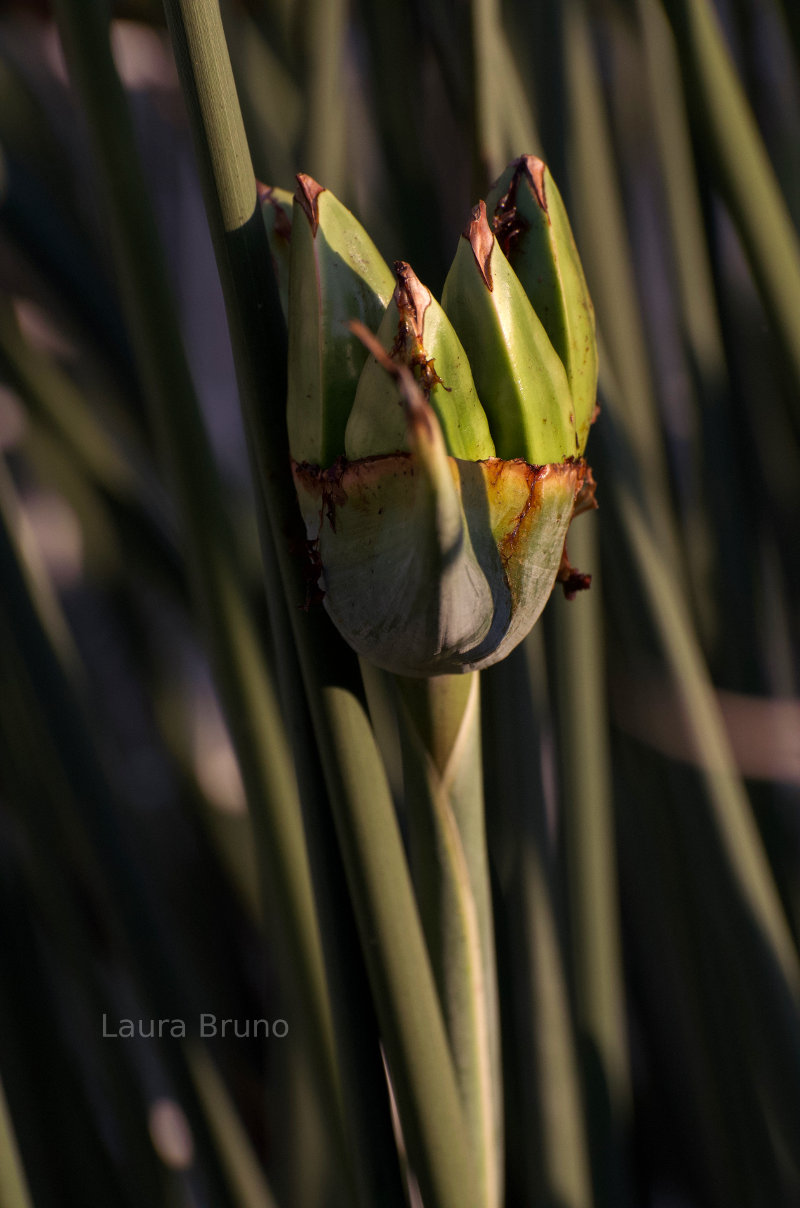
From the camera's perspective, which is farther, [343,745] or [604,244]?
[604,244]

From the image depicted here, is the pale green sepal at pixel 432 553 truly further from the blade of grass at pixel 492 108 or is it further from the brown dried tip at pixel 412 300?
the blade of grass at pixel 492 108

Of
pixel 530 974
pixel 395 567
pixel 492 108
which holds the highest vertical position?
pixel 492 108

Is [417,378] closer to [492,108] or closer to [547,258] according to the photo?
[547,258]

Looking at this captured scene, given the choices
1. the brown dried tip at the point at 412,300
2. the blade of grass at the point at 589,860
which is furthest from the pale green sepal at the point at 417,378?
the blade of grass at the point at 589,860

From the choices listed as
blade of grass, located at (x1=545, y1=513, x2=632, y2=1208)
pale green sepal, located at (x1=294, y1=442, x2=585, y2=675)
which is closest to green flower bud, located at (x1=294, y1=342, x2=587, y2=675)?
A: pale green sepal, located at (x1=294, y1=442, x2=585, y2=675)

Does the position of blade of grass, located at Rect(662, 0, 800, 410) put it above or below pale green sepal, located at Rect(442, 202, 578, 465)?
above

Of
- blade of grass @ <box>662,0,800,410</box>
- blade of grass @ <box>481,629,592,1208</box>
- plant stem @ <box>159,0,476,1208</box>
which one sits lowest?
blade of grass @ <box>481,629,592,1208</box>

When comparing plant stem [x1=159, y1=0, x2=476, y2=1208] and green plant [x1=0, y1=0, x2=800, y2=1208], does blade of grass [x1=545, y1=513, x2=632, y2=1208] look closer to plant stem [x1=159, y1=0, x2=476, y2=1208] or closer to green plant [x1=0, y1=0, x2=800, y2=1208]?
green plant [x1=0, y1=0, x2=800, y2=1208]

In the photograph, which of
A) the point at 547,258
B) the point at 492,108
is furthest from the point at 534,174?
the point at 492,108
